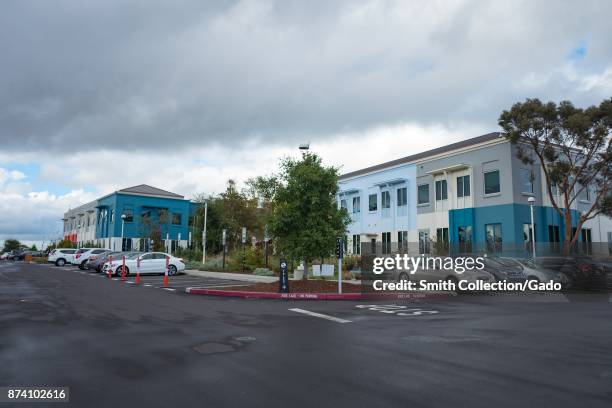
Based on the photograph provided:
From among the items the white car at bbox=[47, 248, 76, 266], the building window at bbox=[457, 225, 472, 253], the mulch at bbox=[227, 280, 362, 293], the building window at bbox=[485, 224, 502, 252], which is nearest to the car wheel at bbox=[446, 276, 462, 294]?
the mulch at bbox=[227, 280, 362, 293]

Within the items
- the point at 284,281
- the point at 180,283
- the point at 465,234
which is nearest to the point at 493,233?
the point at 465,234

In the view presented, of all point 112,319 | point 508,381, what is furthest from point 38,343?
point 508,381

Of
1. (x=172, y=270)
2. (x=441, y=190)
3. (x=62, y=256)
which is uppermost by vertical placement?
(x=441, y=190)

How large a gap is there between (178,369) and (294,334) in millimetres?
3377

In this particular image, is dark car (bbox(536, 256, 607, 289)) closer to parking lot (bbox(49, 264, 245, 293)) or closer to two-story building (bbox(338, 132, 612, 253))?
two-story building (bbox(338, 132, 612, 253))

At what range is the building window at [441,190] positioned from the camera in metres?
35.7

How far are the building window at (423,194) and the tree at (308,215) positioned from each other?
18780 mm

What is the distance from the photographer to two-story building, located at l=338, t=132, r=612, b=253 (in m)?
31.2

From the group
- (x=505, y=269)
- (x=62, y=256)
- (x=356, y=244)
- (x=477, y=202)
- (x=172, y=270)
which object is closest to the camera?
(x=505, y=269)

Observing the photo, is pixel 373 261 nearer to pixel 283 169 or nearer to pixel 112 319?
pixel 283 169

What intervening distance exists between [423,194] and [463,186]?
12.3 feet

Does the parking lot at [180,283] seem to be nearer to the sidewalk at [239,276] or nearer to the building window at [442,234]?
the sidewalk at [239,276]

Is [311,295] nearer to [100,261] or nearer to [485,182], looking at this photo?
[485,182]

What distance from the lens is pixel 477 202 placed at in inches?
1313
